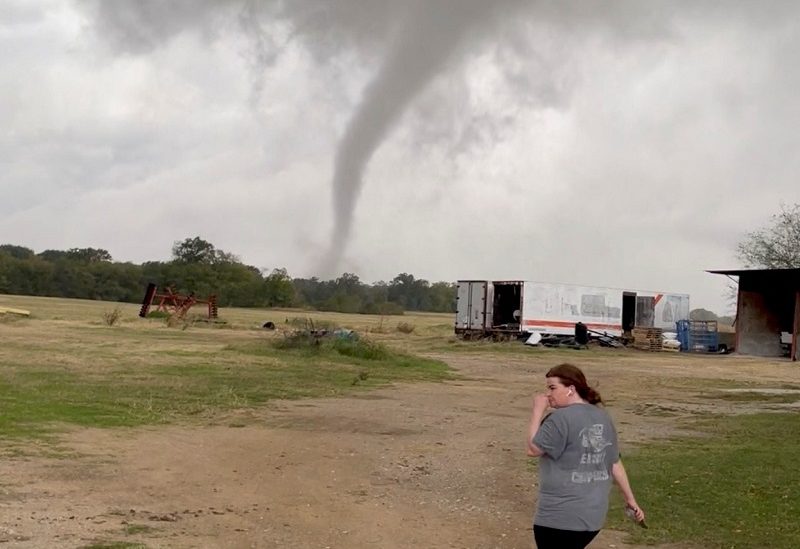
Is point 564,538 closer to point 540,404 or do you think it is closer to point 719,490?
point 540,404

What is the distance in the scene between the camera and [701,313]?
7062 cm

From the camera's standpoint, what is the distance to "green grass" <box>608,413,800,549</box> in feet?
25.5

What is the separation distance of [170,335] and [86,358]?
584 inches

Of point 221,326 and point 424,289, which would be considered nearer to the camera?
point 221,326

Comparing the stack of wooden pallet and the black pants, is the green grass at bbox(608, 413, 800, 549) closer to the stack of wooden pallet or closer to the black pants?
the black pants

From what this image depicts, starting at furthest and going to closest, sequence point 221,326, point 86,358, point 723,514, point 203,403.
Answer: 1. point 221,326
2. point 86,358
3. point 203,403
4. point 723,514

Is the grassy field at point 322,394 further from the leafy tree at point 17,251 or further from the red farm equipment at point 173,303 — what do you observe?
the leafy tree at point 17,251

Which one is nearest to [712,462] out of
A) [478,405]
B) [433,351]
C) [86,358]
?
[478,405]

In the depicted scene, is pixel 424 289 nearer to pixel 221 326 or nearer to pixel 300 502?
pixel 221 326

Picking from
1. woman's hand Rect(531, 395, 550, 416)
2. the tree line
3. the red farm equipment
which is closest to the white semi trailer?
the red farm equipment

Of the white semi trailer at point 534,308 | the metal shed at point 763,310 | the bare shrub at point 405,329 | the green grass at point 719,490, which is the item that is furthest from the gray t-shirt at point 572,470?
the bare shrub at point 405,329

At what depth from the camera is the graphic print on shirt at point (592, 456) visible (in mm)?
4430

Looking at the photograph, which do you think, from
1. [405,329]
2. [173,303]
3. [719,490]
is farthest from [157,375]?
[405,329]

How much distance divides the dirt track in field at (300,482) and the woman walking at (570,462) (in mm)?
3009
